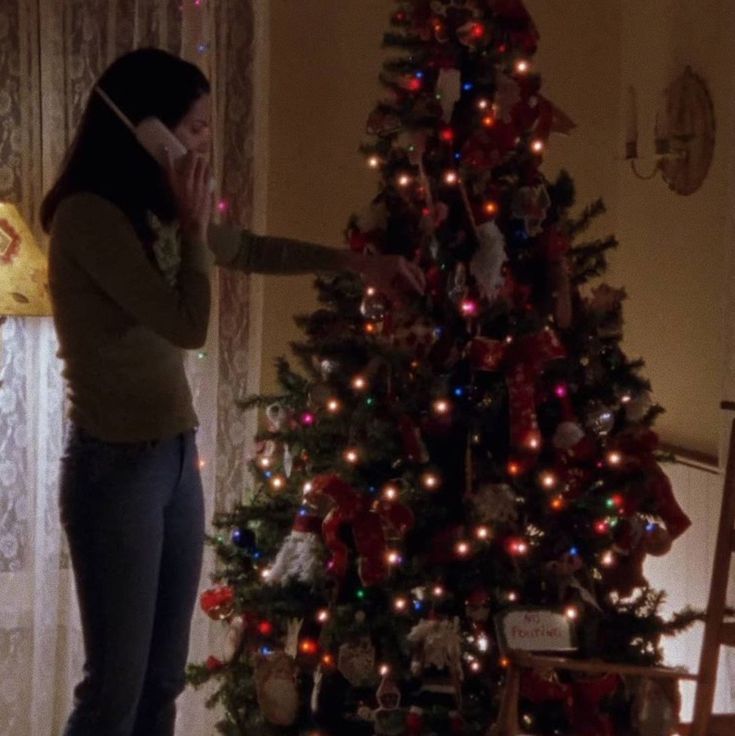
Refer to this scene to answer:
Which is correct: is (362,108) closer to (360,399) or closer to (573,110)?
(573,110)

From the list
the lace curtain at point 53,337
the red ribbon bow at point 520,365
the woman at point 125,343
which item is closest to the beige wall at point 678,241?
the red ribbon bow at point 520,365

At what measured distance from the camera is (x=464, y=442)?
77.3 inches

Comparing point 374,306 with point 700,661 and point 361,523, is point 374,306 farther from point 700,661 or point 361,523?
point 700,661

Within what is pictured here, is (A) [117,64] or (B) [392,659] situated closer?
(A) [117,64]

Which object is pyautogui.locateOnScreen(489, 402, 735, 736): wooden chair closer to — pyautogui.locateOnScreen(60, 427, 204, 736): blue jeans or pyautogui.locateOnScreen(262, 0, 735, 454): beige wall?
pyautogui.locateOnScreen(60, 427, 204, 736): blue jeans

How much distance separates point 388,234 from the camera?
2.02 m

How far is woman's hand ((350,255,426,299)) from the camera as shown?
6.05 feet

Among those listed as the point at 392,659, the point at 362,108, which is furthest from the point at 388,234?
the point at 362,108

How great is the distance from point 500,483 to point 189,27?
4.12 feet

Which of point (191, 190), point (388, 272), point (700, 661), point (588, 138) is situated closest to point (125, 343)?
point (191, 190)

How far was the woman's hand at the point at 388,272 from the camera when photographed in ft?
6.05

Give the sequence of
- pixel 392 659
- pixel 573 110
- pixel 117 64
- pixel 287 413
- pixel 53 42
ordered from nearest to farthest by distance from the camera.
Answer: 1. pixel 117 64
2. pixel 392 659
3. pixel 287 413
4. pixel 53 42
5. pixel 573 110

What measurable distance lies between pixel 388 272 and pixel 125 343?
0.47 meters

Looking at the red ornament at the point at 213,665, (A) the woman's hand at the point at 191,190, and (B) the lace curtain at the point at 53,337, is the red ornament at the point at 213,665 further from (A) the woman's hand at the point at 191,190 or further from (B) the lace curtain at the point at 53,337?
(A) the woman's hand at the point at 191,190
